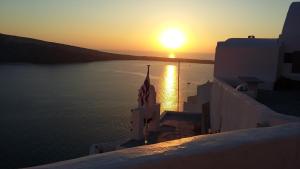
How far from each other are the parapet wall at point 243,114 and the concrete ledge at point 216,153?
2.92 metres

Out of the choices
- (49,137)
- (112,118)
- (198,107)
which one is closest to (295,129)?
(198,107)

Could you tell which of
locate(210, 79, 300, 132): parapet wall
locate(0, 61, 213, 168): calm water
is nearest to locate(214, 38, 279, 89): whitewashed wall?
locate(210, 79, 300, 132): parapet wall

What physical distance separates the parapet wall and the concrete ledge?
2.92m

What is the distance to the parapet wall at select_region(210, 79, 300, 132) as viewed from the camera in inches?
237

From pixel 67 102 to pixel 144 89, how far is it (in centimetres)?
4269

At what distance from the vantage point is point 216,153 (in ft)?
7.66

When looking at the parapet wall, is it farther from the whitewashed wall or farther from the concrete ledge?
the whitewashed wall

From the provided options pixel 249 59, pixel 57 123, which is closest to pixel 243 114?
pixel 249 59

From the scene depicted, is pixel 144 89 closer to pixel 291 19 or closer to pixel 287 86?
pixel 287 86

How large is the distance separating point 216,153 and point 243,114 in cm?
574

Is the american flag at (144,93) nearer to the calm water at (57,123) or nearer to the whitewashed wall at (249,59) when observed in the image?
the whitewashed wall at (249,59)

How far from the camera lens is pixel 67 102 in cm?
5528

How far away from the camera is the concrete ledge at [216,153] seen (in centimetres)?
195

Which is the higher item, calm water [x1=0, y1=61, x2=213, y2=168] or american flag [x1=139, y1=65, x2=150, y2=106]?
american flag [x1=139, y1=65, x2=150, y2=106]
